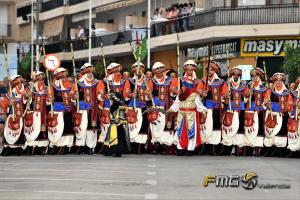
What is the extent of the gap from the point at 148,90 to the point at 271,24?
19062 millimetres

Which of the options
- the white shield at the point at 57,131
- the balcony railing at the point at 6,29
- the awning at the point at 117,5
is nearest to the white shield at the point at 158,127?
the white shield at the point at 57,131

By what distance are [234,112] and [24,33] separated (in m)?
56.8

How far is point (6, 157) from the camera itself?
23.6 meters

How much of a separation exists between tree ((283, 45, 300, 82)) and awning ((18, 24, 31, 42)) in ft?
145

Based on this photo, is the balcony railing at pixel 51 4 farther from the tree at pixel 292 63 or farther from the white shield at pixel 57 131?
the white shield at pixel 57 131

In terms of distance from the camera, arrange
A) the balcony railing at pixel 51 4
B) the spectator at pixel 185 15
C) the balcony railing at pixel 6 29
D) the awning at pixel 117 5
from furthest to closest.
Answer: the balcony railing at pixel 6 29 → the balcony railing at pixel 51 4 → the awning at pixel 117 5 → the spectator at pixel 185 15

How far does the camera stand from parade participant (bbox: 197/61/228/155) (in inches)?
930

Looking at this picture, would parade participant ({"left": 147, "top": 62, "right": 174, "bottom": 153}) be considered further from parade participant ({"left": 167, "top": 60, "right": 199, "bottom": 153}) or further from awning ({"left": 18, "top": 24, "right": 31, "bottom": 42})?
awning ({"left": 18, "top": 24, "right": 31, "bottom": 42})

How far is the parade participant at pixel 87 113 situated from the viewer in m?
24.2

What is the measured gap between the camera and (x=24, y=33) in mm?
79000

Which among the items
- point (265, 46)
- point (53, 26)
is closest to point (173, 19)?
point (265, 46)

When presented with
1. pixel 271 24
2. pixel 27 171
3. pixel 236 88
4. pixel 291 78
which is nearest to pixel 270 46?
pixel 271 24

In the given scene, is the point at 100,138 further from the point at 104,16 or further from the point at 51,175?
the point at 104,16

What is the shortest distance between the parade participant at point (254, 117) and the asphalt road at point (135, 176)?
0.91 meters
